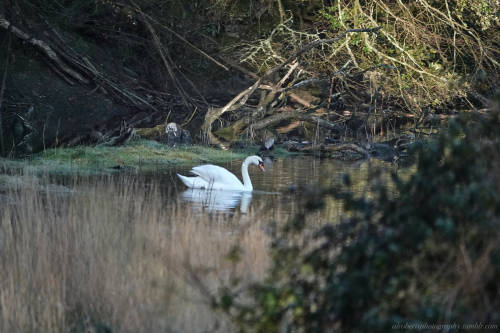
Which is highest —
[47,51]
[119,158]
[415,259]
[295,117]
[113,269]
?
[47,51]

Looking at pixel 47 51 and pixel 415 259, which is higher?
pixel 47 51

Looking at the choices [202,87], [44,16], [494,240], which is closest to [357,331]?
[494,240]

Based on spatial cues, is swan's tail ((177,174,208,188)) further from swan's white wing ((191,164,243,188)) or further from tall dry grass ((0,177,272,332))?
tall dry grass ((0,177,272,332))

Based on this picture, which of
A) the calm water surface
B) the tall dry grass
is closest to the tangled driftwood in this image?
the calm water surface

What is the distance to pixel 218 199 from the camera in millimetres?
13398

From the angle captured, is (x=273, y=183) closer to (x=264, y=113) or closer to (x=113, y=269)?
(x=264, y=113)

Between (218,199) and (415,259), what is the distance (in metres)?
9.63

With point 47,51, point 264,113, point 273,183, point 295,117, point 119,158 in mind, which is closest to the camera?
point 273,183

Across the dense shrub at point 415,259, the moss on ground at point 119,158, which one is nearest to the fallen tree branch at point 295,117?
the moss on ground at point 119,158

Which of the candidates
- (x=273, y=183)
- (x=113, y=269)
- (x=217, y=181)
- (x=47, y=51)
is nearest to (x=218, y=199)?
(x=217, y=181)

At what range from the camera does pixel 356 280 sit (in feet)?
12.4

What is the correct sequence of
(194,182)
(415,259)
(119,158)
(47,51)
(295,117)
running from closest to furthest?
(415,259) < (194,182) < (119,158) < (295,117) < (47,51)

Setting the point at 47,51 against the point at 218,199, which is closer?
the point at 218,199

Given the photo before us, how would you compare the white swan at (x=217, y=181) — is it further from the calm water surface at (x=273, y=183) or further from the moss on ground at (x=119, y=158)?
the moss on ground at (x=119, y=158)
